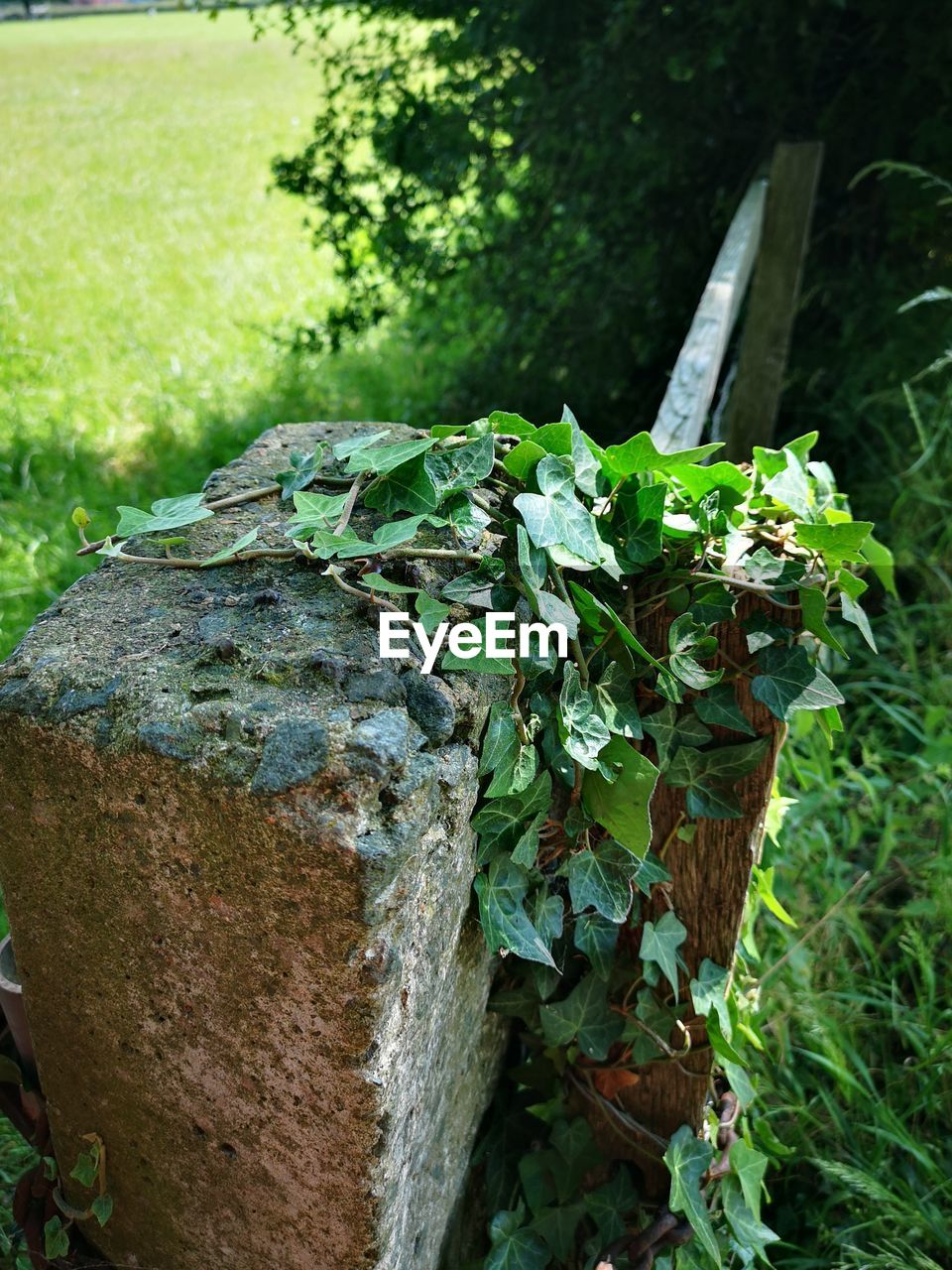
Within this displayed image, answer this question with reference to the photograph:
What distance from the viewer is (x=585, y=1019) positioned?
1.29 metres

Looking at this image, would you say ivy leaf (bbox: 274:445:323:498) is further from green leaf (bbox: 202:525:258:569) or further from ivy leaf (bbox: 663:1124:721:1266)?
ivy leaf (bbox: 663:1124:721:1266)

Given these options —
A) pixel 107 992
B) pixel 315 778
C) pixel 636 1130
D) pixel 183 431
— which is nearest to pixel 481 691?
pixel 315 778

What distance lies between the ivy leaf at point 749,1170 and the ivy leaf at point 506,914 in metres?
0.56

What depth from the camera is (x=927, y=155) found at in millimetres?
3312

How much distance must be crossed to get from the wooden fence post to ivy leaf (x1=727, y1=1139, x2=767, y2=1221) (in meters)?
2.06

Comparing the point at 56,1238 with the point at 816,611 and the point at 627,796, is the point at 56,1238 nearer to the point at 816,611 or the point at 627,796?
the point at 627,796

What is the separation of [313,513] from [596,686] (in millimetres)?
336

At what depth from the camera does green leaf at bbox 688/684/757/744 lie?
1187 mm

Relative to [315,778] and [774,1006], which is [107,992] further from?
[774,1006]

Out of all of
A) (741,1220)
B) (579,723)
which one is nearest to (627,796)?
(579,723)

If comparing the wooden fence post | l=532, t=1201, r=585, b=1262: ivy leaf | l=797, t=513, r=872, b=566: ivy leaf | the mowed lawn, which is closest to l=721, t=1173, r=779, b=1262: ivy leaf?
l=532, t=1201, r=585, b=1262: ivy leaf

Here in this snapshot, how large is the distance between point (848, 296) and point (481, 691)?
3140mm

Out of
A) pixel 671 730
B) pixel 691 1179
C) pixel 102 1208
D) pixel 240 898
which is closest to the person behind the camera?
pixel 240 898

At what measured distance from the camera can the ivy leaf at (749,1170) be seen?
1.39 meters
